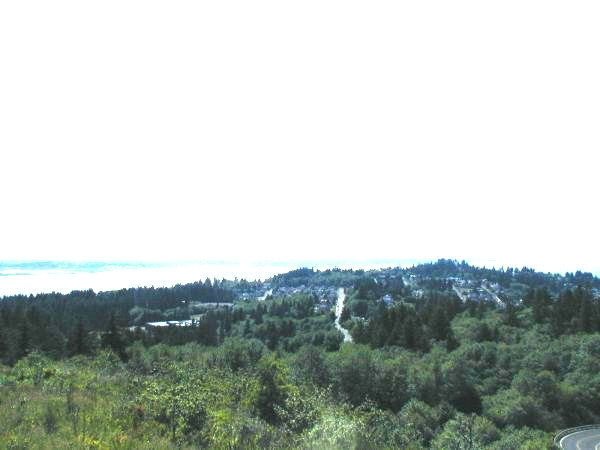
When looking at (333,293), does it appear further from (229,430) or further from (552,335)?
(229,430)

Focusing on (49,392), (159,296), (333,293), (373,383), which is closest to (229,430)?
(49,392)

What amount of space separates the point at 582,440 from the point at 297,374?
15.0 meters

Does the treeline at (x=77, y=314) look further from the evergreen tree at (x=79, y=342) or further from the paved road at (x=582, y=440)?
the paved road at (x=582, y=440)

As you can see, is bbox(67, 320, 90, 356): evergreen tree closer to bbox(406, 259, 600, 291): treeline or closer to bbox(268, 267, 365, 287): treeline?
bbox(406, 259, 600, 291): treeline

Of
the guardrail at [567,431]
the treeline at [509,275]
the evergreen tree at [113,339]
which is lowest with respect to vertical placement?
the guardrail at [567,431]

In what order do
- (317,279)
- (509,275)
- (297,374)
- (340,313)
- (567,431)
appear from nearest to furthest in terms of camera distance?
1. (567,431)
2. (297,374)
3. (340,313)
4. (509,275)
5. (317,279)

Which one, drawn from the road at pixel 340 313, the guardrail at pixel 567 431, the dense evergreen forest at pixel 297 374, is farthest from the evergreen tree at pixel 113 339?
the guardrail at pixel 567 431

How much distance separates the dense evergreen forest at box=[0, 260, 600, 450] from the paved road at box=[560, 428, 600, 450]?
113 centimetres

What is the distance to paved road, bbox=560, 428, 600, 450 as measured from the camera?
22317 millimetres

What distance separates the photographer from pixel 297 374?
2722 centimetres

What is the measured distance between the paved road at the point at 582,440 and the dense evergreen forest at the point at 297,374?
1128 millimetres

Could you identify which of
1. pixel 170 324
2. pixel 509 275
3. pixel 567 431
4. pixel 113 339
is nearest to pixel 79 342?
pixel 113 339

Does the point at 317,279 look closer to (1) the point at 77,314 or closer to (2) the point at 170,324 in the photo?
(2) the point at 170,324

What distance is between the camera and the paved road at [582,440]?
22.3 metres
